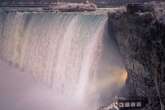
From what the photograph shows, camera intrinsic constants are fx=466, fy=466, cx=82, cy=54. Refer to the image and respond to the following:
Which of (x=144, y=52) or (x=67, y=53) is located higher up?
(x=67, y=53)

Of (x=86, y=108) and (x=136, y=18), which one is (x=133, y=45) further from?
(x=86, y=108)

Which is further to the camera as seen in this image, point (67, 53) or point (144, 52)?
point (67, 53)

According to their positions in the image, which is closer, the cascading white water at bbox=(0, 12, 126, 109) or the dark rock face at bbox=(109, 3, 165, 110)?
the dark rock face at bbox=(109, 3, 165, 110)

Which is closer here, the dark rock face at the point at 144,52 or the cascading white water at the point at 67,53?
the dark rock face at the point at 144,52

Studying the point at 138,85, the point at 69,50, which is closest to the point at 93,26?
the point at 69,50
